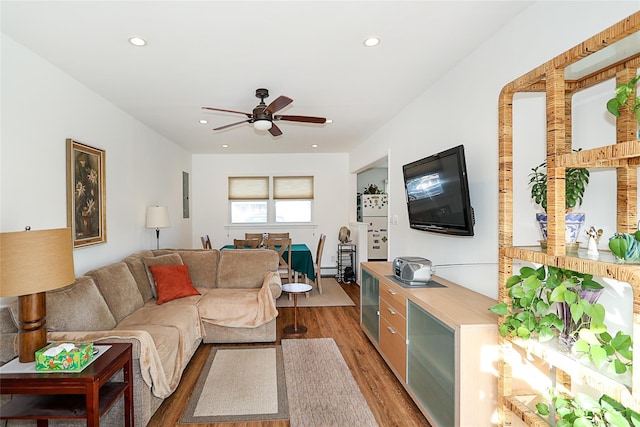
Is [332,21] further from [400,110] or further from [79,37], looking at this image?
[400,110]

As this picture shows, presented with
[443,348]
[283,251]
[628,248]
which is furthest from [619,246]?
[283,251]

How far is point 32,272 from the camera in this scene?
1729 mm

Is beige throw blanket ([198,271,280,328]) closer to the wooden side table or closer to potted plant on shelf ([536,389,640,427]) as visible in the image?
the wooden side table

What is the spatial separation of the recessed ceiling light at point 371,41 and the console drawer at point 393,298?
194cm

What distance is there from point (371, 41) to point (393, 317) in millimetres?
2202

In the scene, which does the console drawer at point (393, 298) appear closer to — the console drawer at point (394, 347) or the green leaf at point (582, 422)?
the console drawer at point (394, 347)

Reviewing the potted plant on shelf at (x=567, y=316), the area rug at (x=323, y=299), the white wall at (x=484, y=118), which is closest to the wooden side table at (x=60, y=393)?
the potted plant on shelf at (x=567, y=316)

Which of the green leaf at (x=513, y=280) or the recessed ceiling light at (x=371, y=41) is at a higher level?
the recessed ceiling light at (x=371, y=41)

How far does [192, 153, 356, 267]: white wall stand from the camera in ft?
23.2

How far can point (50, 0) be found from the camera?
1.85 m

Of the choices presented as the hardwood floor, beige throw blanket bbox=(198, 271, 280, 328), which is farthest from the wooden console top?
beige throw blanket bbox=(198, 271, 280, 328)

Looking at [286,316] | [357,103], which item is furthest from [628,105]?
[286,316]

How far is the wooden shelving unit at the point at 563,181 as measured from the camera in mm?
1065

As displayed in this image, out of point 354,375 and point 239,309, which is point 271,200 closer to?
point 239,309
